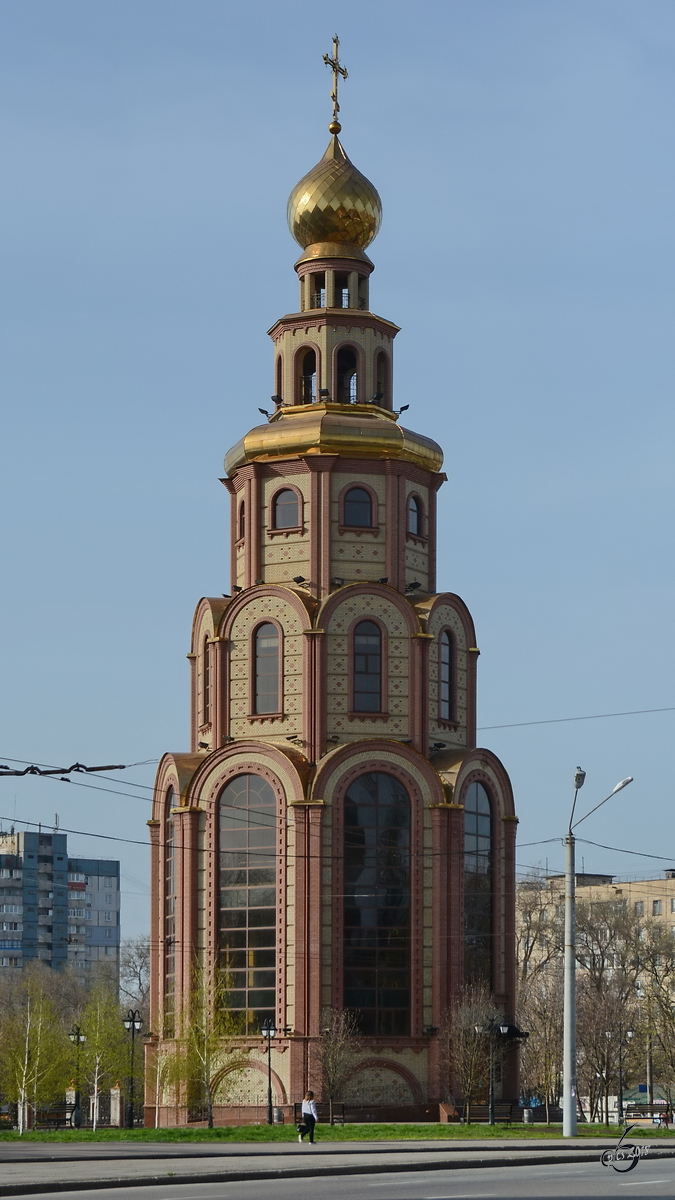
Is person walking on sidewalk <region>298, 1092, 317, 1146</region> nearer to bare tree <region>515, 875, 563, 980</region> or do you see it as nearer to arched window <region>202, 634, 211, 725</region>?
arched window <region>202, 634, 211, 725</region>

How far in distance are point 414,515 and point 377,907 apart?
1331cm

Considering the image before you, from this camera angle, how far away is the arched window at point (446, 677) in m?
61.8

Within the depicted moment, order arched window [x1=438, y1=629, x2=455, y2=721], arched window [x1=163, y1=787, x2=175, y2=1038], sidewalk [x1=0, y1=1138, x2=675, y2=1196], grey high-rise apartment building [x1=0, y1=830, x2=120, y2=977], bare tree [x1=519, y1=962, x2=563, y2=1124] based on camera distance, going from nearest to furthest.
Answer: sidewalk [x1=0, y1=1138, x2=675, y2=1196] → arched window [x1=163, y1=787, x2=175, y2=1038] → arched window [x1=438, y1=629, x2=455, y2=721] → bare tree [x1=519, y1=962, x2=563, y2=1124] → grey high-rise apartment building [x1=0, y1=830, x2=120, y2=977]

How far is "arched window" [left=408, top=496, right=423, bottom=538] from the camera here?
6284 cm

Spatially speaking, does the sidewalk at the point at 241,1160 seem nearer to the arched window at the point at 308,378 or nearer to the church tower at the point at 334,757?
the church tower at the point at 334,757

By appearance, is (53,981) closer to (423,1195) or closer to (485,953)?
(485,953)

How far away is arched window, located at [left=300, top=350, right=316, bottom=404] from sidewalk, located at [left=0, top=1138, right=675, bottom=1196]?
97.5ft

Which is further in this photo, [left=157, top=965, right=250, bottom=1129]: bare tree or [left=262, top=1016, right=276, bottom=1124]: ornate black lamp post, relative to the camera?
[left=157, top=965, right=250, bottom=1129]: bare tree

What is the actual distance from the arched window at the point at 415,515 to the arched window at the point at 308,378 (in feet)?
16.0

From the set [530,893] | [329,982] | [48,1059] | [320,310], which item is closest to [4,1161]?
[329,982]

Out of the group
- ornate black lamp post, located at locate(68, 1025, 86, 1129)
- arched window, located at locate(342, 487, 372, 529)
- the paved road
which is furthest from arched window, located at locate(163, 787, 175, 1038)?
the paved road

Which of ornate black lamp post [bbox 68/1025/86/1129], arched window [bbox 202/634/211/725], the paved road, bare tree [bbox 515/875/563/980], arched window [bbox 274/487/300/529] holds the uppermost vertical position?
arched window [bbox 274/487/300/529]

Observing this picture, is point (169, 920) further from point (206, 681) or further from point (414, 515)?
point (414, 515)

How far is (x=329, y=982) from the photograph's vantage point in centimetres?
5678
